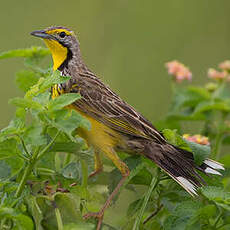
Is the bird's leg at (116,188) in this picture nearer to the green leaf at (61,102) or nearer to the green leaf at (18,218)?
the green leaf at (18,218)

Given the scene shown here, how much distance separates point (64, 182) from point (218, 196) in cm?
71

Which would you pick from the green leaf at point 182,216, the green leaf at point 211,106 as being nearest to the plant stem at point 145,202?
the green leaf at point 182,216

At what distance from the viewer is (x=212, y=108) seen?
4566 millimetres

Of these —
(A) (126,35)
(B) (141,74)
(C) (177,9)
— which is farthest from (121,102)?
(C) (177,9)

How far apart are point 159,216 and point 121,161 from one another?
Result: 1.43ft

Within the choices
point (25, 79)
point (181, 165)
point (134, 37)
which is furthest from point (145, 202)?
point (134, 37)

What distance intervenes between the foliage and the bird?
67 millimetres

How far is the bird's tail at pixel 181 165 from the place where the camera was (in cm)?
318

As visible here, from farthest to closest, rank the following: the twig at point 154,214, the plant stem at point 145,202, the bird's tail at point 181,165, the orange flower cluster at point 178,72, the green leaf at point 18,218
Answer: the orange flower cluster at point 178,72 → the bird's tail at point 181,165 → the twig at point 154,214 → the plant stem at point 145,202 → the green leaf at point 18,218

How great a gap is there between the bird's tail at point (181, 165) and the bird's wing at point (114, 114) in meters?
0.10

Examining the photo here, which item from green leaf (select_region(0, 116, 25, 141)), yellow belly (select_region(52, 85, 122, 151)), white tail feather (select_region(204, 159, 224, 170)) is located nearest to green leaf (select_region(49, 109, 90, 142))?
green leaf (select_region(0, 116, 25, 141))

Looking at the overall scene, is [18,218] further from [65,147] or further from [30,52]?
[30,52]

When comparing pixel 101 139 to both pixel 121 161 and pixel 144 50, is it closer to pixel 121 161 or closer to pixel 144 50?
pixel 121 161

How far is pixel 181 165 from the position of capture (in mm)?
3525
